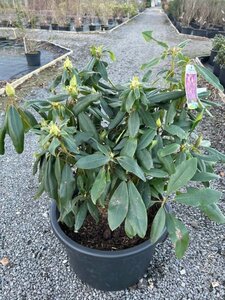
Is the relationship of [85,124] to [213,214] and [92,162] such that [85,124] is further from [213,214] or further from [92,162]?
[213,214]

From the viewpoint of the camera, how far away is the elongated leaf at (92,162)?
86 cm

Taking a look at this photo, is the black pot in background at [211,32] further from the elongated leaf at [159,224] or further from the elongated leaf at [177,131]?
the elongated leaf at [159,224]

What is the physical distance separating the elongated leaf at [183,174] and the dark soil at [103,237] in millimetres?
488

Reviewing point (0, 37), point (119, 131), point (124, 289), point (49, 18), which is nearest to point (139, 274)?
point (124, 289)

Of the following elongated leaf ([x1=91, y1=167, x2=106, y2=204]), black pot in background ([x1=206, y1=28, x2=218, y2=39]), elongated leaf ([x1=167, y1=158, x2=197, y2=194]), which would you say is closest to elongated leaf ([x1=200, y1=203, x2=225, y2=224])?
elongated leaf ([x1=167, y1=158, x2=197, y2=194])

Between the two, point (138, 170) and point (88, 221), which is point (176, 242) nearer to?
point (138, 170)

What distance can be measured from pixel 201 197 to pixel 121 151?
1.01ft

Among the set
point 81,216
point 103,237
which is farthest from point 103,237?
point 81,216

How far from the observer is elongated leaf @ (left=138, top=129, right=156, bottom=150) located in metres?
0.95

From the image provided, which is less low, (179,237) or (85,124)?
(85,124)

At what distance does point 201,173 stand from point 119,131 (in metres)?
0.38

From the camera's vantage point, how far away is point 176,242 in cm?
94

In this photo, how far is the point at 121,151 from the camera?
95 centimetres

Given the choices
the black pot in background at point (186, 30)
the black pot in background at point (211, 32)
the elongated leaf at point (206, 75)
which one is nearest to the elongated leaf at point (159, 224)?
the elongated leaf at point (206, 75)
